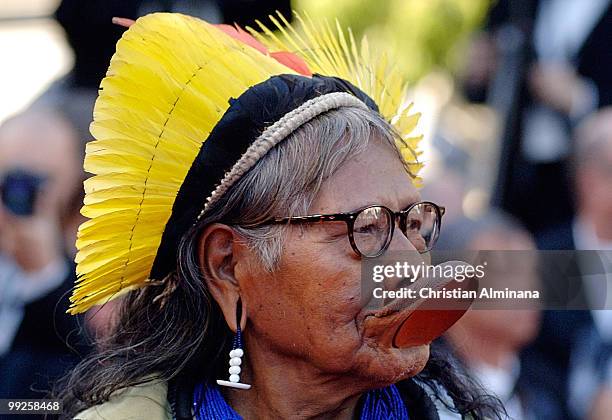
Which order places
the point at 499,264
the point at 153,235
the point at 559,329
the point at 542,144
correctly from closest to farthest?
the point at 153,235 → the point at 499,264 → the point at 559,329 → the point at 542,144

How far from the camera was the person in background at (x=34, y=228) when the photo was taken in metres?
3.78

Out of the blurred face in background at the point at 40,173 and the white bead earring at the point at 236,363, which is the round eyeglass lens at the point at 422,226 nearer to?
the white bead earring at the point at 236,363

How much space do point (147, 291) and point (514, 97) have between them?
9.90 feet

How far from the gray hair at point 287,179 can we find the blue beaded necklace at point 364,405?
33cm

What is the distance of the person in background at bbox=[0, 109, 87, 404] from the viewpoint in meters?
3.78

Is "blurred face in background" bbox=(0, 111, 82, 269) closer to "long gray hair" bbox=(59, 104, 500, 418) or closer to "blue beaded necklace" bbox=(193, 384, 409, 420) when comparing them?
"long gray hair" bbox=(59, 104, 500, 418)

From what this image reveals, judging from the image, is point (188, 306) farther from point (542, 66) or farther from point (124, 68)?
point (542, 66)

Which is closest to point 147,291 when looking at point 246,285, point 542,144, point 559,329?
point 246,285

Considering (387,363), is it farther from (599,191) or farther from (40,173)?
(599,191)

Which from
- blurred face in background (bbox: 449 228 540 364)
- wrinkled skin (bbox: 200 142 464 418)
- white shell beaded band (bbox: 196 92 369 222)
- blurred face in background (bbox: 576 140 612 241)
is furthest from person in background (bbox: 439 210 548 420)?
white shell beaded band (bbox: 196 92 369 222)

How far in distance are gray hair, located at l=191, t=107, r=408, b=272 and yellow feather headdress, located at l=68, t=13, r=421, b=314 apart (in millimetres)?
133

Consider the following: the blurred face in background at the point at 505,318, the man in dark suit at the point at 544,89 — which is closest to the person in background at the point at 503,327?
the blurred face in background at the point at 505,318

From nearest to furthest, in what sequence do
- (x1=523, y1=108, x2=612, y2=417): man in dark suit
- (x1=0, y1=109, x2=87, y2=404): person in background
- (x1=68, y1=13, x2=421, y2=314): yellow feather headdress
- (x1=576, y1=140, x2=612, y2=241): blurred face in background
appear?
(x1=68, y1=13, x2=421, y2=314): yellow feather headdress → (x1=0, y1=109, x2=87, y2=404): person in background → (x1=523, y1=108, x2=612, y2=417): man in dark suit → (x1=576, y1=140, x2=612, y2=241): blurred face in background

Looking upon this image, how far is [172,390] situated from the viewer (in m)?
2.28
